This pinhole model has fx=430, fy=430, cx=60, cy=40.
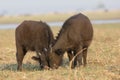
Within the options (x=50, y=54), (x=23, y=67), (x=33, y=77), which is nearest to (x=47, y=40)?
(x=50, y=54)

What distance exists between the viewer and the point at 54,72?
41.7 ft

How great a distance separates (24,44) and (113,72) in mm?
4034

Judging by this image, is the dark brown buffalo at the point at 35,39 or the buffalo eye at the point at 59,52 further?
the dark brown buffalo at the point at 35,39

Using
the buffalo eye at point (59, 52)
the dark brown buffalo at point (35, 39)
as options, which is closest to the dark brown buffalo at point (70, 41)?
the buffalo eye at point (59, 52)

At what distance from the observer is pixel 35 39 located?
14.8m

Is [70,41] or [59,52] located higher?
[70,41]

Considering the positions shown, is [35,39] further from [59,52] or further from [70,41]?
[70,41]

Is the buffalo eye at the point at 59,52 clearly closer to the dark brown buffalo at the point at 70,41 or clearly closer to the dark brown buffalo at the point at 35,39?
the dark brown buffalo at the point at 70,41

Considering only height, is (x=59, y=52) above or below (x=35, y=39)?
below

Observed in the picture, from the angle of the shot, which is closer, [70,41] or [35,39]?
[70,41]

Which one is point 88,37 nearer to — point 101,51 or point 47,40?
point 47,40

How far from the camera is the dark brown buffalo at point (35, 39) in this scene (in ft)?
47.8

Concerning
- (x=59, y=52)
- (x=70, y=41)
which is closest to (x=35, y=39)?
(x=59, y=52)

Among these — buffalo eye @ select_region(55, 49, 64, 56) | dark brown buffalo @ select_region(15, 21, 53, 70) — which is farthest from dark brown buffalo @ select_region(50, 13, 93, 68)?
dark brown buffalo @ select_region(15, 21, 53, 70)
